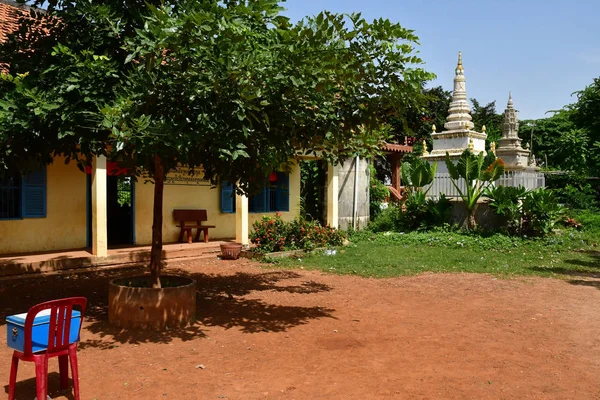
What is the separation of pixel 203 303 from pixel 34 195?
17.5 ft

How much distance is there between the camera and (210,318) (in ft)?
22.3

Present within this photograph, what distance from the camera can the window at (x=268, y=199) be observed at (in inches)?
573

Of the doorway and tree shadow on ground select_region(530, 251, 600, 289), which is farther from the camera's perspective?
the doorway

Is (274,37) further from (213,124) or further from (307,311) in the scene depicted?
(307,311)

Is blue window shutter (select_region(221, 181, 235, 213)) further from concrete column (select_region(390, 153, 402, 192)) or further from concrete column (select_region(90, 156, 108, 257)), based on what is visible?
concrete column (select_region(390, 153, 402, 192))

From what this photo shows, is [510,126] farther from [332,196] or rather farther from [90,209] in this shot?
[90,209]

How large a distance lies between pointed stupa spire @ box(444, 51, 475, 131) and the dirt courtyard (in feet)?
33.3

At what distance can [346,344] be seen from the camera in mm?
5695

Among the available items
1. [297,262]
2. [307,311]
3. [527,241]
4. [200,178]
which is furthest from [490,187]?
[307,311]

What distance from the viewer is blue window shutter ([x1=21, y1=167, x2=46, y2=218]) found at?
34.6 feet

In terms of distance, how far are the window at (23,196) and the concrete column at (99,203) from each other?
1298mm

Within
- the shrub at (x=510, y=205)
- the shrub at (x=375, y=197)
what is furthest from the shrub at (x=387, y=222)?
the shrub at (x=510, y=205)

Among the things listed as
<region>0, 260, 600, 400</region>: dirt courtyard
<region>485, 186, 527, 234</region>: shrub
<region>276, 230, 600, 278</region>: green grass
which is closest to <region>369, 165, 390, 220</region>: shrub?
<region>276, 230, 600, 278</region>: green grass

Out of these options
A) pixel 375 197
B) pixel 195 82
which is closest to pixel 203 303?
pixel 195 82
